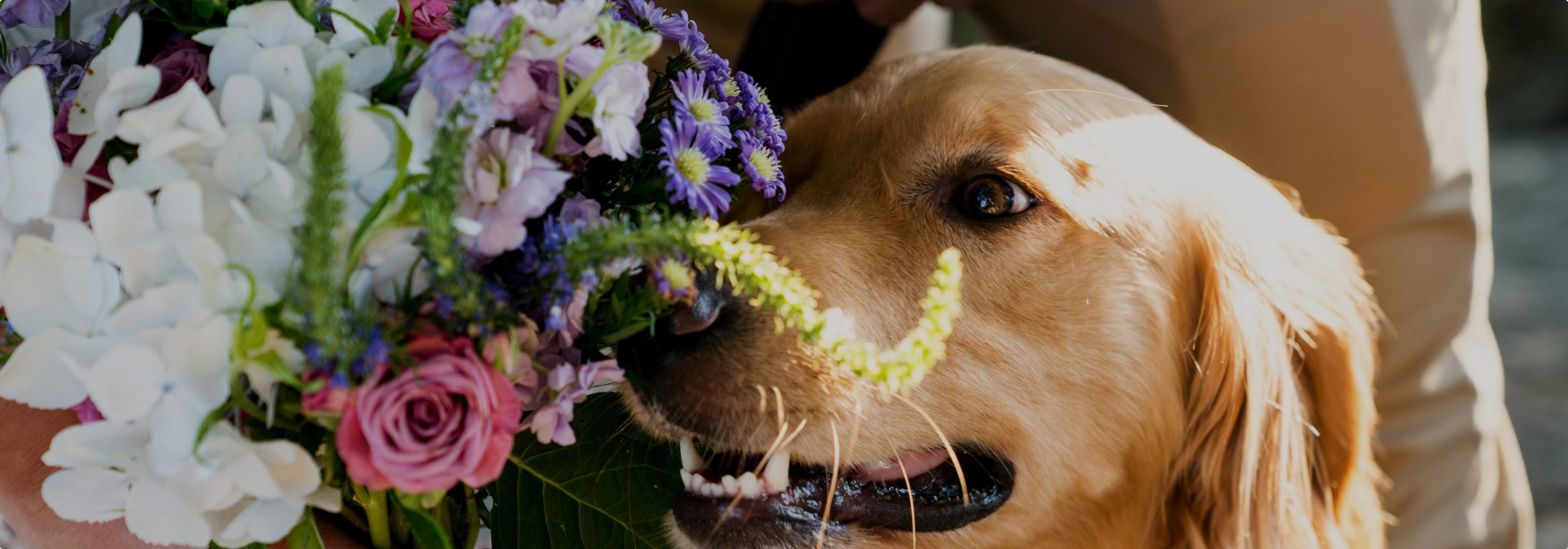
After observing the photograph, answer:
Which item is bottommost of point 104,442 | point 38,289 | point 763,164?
point 104,442

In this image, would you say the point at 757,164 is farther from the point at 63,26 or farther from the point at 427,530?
the point at 63,26

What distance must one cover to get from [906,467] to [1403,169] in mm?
1707

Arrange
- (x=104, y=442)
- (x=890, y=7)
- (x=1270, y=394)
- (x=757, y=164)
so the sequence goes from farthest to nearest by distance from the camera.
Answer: (x=890, y=7)
(x=1270, y=394)
(x=757, y=164)
(x=104, y=442)

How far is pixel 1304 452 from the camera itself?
2.04m

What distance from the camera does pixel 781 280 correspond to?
1.23 meters

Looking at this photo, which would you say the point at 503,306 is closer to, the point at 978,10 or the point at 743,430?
the point at 743,430

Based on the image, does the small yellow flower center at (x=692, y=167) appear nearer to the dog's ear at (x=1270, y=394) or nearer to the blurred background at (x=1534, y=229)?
the dog's ear at (x=1270, y=394)

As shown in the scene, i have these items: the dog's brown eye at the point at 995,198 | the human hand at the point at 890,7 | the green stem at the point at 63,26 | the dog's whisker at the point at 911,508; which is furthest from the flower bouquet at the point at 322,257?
the human hand at the point at 890,7

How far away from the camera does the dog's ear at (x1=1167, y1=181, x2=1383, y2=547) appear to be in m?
1.98

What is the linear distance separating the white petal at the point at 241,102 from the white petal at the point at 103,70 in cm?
16

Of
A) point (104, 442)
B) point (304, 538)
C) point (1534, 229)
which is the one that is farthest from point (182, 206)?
point (1534, 229)

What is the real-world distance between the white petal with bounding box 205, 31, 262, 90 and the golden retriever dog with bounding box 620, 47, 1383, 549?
28.8 inches

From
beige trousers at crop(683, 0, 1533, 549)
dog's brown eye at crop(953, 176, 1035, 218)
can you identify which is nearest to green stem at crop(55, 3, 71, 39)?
dog's brown eye at crop(953, 176, 1035, 218)

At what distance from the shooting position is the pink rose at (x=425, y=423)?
104 centimetres
